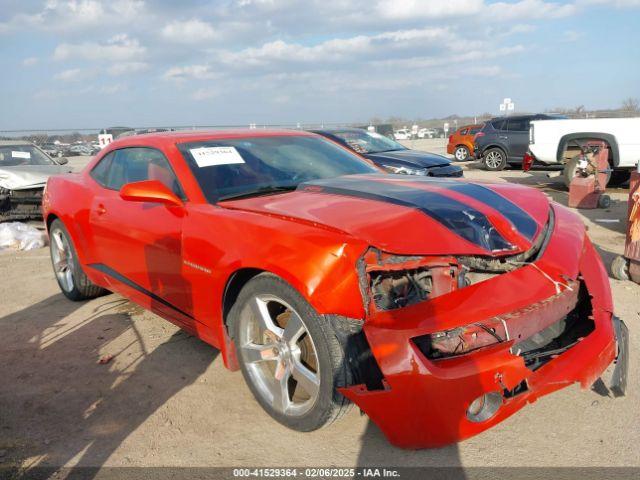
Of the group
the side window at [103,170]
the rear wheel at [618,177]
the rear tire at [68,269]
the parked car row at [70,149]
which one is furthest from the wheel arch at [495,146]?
the parked car row at [70,149]

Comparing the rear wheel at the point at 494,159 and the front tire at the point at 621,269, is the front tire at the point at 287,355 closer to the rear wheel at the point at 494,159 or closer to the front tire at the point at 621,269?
the front tire at the point at 621,269

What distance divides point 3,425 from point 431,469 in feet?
7.57

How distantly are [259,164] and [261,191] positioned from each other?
321 millimetres

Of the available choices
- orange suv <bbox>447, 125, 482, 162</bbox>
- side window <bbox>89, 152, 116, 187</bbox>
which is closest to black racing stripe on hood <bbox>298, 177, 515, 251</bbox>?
side window <bbox>89, 152, 116, 187</bbox>

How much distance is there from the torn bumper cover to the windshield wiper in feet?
4.13

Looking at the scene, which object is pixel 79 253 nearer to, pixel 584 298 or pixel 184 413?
pixel 184 413

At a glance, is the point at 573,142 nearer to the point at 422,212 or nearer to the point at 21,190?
the point at 422,212

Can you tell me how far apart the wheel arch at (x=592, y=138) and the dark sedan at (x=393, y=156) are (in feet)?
10.7

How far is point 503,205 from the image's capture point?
2.68 meters

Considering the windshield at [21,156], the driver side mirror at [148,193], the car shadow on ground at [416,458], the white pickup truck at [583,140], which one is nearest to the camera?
the car shadow on ground at [416,458]

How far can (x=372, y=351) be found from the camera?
82.9 inches

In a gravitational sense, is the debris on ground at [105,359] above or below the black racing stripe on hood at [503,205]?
below

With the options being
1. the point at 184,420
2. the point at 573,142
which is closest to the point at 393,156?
the point at 573,142

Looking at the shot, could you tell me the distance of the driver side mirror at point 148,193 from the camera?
288 cm
